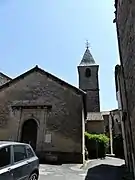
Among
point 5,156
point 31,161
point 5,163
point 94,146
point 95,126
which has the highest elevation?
point 95,126

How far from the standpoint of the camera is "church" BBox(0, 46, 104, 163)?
49.0ft

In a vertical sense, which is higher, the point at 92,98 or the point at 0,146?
the point at 92,98

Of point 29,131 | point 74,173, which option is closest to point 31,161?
point 74,173

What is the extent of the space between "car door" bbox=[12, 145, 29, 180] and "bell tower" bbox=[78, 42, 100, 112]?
3365cm

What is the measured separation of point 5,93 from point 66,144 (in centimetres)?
669

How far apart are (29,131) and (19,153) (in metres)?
10.7

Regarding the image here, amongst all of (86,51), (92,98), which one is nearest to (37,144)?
(92,98)

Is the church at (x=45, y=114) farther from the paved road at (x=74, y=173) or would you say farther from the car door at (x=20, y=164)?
the car door at (x=20, y=164)

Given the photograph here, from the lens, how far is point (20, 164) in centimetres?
544

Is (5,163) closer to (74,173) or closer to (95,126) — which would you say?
(74,173)

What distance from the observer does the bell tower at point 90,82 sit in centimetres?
3925

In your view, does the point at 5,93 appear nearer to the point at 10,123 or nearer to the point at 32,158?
the point at 10,123

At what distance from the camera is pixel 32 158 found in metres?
6.42

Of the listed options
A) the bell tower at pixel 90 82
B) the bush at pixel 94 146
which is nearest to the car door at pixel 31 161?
the bush at pixel 94 146
